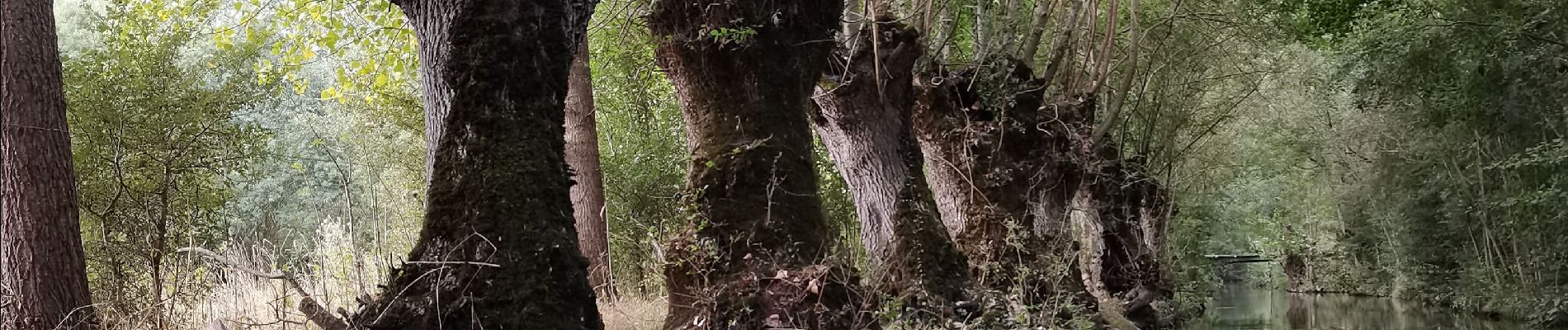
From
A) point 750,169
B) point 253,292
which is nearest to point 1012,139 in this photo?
point 750,169

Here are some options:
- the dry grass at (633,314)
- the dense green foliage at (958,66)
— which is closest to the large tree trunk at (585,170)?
the dense green foliage at (958,66)

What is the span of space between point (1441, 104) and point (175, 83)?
706 inches

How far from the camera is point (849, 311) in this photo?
6012 millimetres

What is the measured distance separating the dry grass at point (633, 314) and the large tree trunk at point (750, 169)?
150 cm

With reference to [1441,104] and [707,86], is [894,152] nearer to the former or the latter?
[707,86]

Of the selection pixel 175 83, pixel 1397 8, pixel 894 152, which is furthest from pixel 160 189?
pixel 1397 8

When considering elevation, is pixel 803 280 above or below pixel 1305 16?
below

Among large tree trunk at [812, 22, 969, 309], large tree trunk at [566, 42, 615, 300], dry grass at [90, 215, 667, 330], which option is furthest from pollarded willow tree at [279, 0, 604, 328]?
large tree trunk at [566, 42, 615, 300]

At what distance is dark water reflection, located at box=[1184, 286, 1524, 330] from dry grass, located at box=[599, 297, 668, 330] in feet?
48.1

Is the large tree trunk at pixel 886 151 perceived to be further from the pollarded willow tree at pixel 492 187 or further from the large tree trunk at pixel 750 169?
the pollarded willow tree at pixel 492 187

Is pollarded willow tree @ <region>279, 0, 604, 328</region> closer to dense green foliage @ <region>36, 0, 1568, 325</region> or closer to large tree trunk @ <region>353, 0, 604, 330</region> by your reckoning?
large tree trunk @ <region>353, 0, 604, 330</region>

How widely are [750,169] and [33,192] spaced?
4286 mm

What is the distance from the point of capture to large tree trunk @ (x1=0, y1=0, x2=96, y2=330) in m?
6.94

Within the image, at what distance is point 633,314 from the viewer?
812 centimetres
